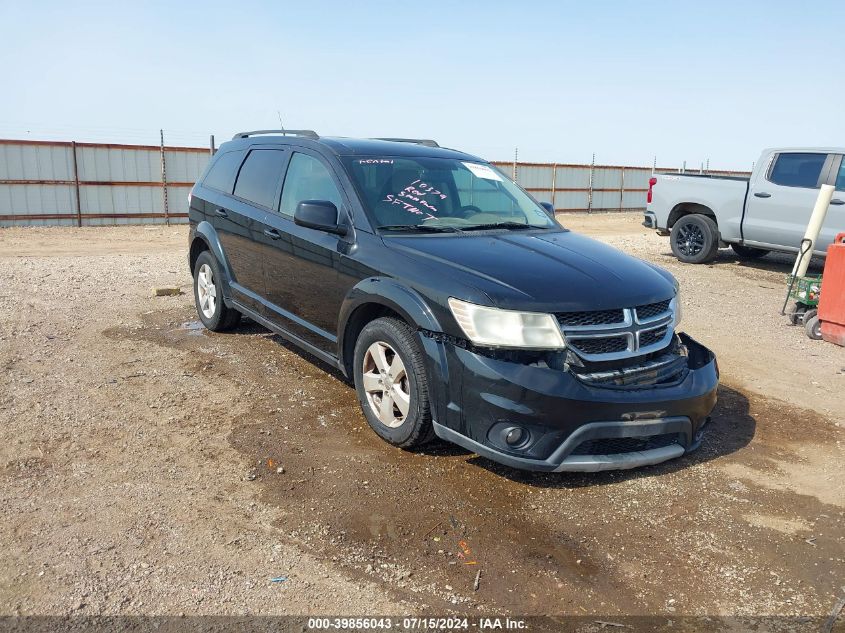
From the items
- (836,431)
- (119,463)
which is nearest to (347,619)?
(119,463)

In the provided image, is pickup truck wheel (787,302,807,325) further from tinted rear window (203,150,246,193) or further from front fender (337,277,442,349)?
tinted rear window (203,150,246,193)

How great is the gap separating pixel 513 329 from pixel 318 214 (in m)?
1.56

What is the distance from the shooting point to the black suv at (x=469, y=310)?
342 cm

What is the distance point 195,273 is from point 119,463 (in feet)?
10.5

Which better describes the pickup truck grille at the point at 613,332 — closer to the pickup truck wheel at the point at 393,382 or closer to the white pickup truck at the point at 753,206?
the pickup truck wheel at the point at 393,382

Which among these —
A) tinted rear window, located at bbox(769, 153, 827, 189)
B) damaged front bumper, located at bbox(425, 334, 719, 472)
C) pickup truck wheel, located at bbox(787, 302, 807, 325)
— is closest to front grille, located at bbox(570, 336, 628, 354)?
damaged front bumper, located at bbox(425, 334, 719, 472)

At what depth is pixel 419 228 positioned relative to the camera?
4.37 meters

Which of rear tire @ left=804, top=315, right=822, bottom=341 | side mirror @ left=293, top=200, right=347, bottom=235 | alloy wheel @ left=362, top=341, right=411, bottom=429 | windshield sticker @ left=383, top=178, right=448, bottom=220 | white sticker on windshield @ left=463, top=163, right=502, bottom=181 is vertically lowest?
rear tire @ left=804, top=315, right=822, bottom=341

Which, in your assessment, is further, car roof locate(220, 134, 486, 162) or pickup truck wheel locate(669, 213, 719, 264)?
pickup truck wheel locate(669, 213, 719, 264)

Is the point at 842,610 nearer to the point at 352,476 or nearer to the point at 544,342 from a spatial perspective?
the point at 544,342

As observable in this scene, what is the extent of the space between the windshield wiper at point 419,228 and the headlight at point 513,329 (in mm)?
1049

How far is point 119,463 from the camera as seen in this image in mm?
3854

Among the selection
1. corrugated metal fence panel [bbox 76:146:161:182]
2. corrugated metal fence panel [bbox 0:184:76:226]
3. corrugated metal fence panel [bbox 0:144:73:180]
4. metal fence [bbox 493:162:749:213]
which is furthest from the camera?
metal fence [bbox 493:162:749:213]

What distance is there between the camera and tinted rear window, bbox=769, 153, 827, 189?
1025 centimetres
